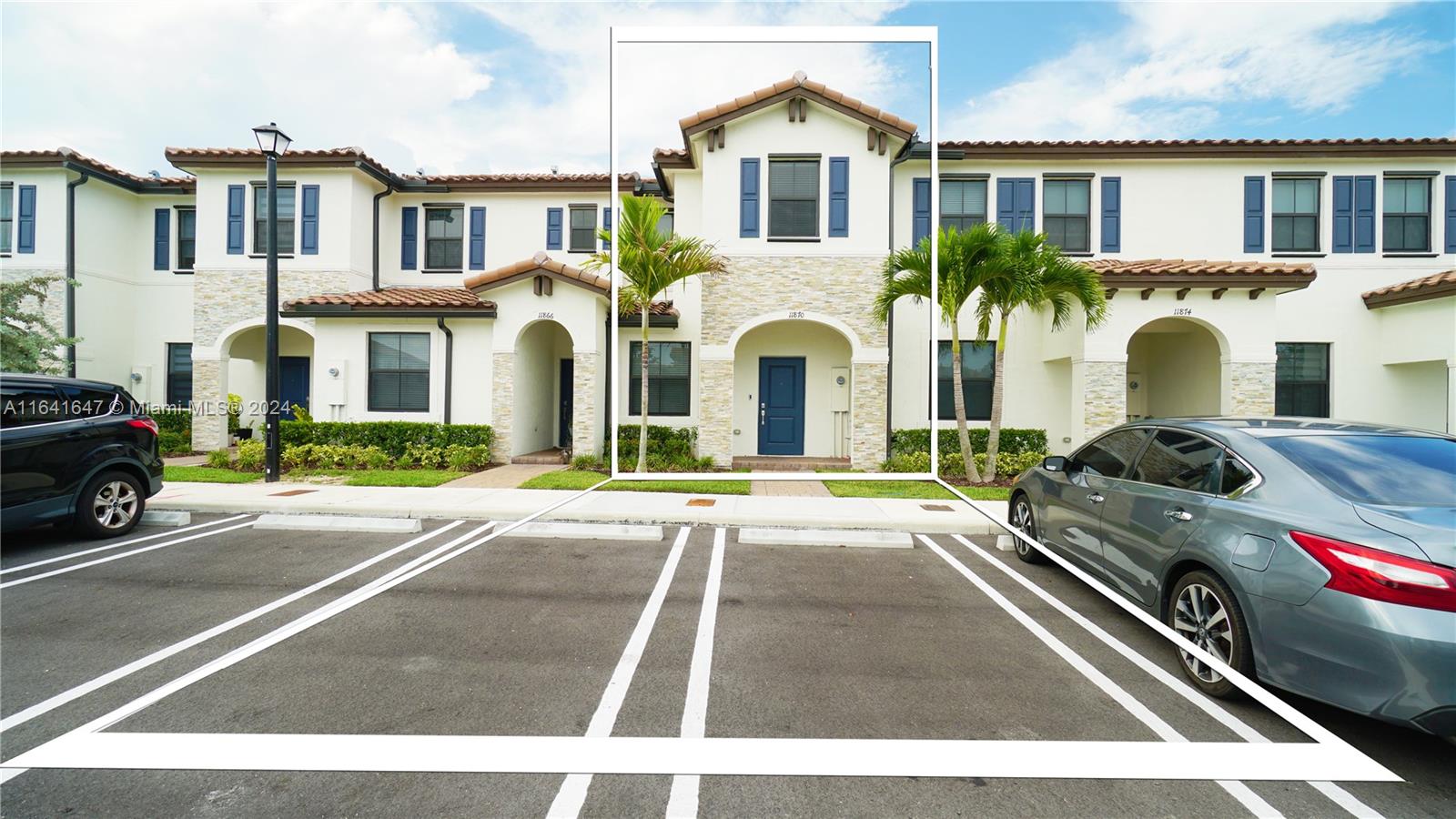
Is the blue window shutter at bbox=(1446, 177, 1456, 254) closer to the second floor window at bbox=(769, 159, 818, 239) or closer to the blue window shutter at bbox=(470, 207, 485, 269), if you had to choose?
the second floor window at bbox=(769, 159, 818, 239)

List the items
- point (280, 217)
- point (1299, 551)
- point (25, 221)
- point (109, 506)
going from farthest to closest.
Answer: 1. point (25, 221)
2. point (280, 217)
3. point (109, 506)
4. point (1299, 551)

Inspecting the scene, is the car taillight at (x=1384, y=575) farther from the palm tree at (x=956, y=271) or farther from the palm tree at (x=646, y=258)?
the palm tree at (x=646, y=258)

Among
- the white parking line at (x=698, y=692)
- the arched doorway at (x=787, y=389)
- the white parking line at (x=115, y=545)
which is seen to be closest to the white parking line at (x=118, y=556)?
the white parking line at (x=115, y=545)

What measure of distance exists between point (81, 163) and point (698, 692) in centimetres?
2040

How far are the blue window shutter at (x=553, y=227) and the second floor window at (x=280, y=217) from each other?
5900 millimetres

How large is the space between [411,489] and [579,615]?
21.1 feet

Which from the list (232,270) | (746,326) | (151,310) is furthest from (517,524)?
(151,310)

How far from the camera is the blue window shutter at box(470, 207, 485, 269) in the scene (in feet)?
51.0

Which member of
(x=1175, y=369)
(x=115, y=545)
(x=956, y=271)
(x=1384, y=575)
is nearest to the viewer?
(x=1384, y=575)

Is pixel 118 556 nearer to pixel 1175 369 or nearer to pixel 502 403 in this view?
pixel 502 403

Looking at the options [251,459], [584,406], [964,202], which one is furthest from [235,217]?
[964,202]

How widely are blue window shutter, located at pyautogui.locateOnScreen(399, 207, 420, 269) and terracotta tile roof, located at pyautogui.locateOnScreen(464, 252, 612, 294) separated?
4.47m

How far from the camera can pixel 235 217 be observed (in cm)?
1423
